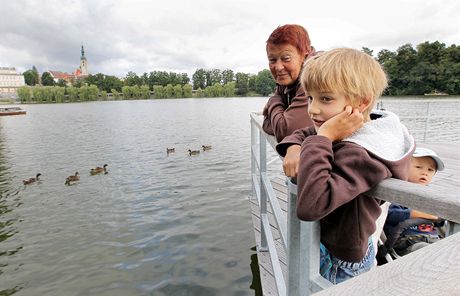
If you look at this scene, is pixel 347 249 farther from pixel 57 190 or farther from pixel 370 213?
pixel 57 190

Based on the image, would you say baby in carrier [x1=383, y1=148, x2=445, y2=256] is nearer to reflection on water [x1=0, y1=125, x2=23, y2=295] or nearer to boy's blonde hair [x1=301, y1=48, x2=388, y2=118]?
boy's blonde hair [x1=301, y1=48, x2=388, y2=118]

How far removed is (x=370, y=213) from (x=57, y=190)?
1118cm

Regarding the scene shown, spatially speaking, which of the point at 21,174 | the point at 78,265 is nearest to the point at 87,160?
the point at 21,174

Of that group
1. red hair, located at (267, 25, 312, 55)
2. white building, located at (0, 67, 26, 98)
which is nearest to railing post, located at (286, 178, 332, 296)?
red hair, located at (267, 25, 312, 55)

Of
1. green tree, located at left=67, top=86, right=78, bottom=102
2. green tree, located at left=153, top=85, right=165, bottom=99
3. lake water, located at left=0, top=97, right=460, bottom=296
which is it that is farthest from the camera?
green tree, located at left=153, top=85, right=165, bottom=99

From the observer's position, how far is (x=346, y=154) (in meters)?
1.19

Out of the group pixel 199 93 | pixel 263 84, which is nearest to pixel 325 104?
pixel 199 93

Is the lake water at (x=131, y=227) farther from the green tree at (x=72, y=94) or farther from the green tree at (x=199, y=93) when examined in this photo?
the green tree at (x=199, y=93)

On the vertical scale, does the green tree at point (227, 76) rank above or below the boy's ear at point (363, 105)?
above

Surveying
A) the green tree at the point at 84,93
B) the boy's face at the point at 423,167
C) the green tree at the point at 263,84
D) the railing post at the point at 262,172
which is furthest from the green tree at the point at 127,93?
the boy's face at the point at 423,167

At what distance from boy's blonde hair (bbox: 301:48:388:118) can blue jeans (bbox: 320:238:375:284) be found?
665 millimetres

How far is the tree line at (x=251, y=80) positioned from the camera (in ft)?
163

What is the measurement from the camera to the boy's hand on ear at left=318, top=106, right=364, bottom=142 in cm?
127

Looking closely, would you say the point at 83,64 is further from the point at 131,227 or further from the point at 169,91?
the point at 131,227
